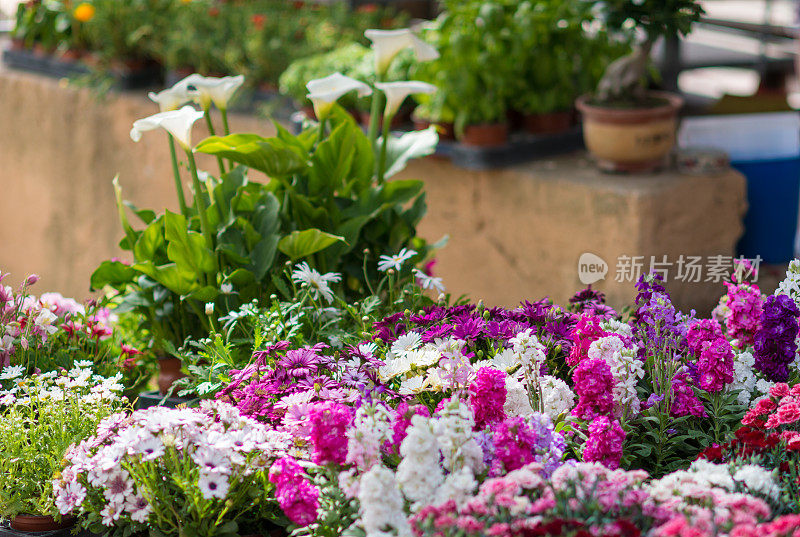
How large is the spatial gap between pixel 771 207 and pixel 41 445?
2750 millimetres

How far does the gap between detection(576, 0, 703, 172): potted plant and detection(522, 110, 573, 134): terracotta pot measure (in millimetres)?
211

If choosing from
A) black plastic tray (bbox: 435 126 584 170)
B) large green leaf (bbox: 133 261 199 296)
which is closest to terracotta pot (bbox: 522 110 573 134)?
black plastic tray (bbox: 435 126 584 170)

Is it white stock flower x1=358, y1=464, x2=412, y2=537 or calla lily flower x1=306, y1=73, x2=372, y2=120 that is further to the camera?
calla lily flower x1=306, y1=73, x2=372, y2=120

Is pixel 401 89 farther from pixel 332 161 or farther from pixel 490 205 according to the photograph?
pixel 490 205

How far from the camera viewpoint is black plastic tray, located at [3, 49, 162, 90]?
181 inches

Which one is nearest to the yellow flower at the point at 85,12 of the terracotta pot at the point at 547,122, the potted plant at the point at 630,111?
the terracotta pot at the point at 547,122

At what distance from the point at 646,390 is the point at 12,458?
1.11 meters

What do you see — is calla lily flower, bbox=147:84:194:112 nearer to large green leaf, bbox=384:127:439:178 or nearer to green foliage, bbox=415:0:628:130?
large green leaf, bbox=384:127:439:178

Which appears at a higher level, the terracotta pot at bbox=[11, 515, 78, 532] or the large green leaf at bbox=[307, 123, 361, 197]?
the large green leaf at bbox=[307, 123, 361, 197]

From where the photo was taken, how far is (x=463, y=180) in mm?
3512

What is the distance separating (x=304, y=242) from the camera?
2059 millimetres

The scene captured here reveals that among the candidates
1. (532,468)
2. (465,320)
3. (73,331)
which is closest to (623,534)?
(532,468)

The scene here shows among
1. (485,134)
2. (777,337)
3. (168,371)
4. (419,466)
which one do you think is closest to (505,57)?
(485,134)

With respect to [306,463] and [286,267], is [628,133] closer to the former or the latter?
[286,267]
